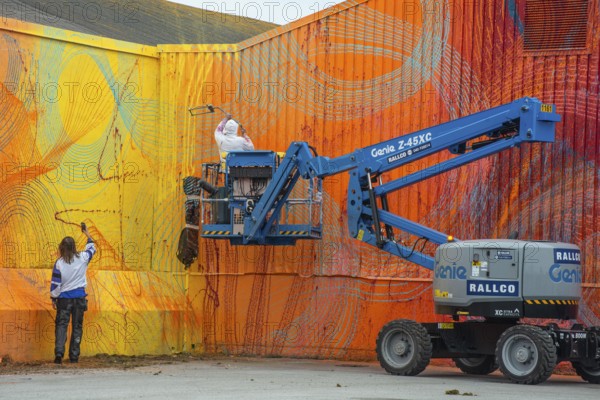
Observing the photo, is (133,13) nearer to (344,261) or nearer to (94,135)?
(94,135)

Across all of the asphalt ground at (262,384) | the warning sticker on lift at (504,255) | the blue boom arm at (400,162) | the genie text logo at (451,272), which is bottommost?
the asphalt ground at (262,384)

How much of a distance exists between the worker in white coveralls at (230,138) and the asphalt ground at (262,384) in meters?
4.10

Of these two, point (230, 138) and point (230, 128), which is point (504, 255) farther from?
point (230, 128)

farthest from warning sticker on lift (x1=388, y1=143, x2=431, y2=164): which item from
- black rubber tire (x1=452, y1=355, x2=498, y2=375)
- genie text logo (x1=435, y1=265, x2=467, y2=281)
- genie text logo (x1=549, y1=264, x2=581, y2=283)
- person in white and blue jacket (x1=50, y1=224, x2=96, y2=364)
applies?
person in white and blue jacket (x1=50, y1=224, x2=96, y2=364)

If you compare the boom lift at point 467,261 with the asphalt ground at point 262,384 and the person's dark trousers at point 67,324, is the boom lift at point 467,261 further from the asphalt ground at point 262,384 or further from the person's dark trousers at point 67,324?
the person's dark trousers at point 67,324

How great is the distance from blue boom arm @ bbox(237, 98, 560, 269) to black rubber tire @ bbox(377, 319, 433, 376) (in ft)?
4.41

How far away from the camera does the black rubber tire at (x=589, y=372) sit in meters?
17.7

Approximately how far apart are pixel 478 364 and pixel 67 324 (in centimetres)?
690

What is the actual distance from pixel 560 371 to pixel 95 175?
9236 millimetres

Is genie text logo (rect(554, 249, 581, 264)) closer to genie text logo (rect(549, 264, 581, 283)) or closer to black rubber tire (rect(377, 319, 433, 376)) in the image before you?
genie text logo (rect(549, 264, 581, 283))

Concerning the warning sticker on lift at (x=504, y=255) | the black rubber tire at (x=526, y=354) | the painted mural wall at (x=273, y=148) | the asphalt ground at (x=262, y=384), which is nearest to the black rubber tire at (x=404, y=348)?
the asphalt ground at (x=262, y=384)

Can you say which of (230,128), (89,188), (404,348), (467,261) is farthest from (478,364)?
(89,188)

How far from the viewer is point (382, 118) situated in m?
21.8

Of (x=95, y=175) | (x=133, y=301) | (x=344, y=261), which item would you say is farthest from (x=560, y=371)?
(x=95, y=175)
